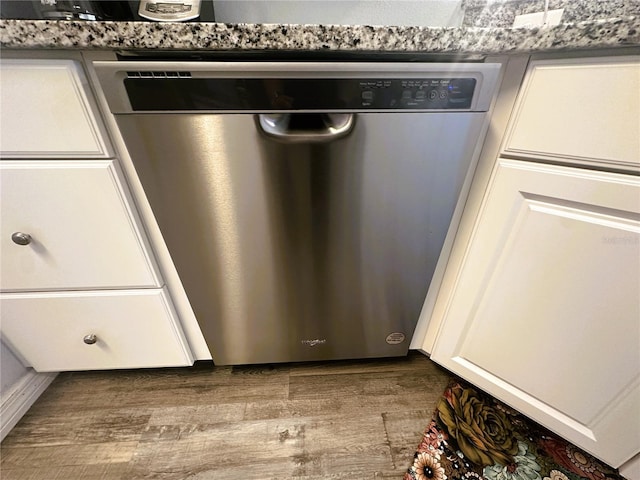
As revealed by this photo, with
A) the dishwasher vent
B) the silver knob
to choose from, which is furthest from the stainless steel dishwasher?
the silver knob

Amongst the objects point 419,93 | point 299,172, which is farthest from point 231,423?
point 419,93

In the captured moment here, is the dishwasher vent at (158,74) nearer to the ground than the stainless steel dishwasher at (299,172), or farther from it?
farther from it

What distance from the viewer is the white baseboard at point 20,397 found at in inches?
31.3

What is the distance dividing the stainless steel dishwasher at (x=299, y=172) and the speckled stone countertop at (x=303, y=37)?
0.10 feet

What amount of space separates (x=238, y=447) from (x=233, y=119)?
87 cm

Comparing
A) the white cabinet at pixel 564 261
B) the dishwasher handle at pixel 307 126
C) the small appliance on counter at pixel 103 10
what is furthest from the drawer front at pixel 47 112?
the white cabinet at pixel 564 261

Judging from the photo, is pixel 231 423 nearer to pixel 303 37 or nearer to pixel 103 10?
pixel 303 37

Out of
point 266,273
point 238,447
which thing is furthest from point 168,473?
point 266,273

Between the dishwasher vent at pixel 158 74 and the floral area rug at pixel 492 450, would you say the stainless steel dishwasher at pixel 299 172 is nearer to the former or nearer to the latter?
the dishwasher vent at pixel 158 74

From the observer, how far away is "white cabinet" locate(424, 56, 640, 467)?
1.49 ft

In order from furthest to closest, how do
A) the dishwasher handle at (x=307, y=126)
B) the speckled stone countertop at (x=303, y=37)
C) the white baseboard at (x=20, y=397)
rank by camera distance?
the white baseboard at (x=20, y=397), the dishwasher handle at (x=307, y=126), the speckled stone countertop at (x=303, y=37)

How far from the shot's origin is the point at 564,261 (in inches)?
21.4

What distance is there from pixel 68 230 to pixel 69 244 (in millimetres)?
38

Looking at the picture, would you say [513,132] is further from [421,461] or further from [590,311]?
[421,461]
